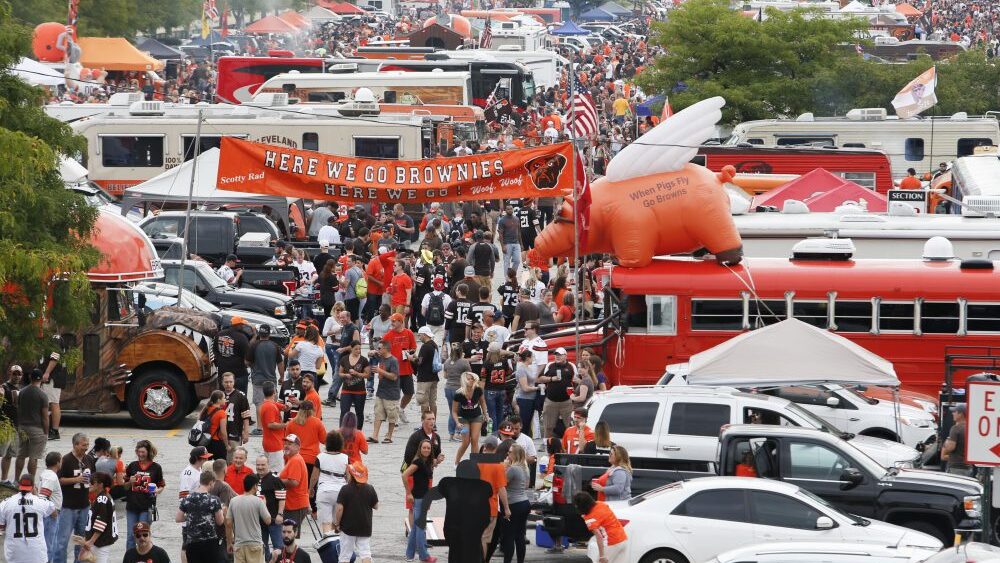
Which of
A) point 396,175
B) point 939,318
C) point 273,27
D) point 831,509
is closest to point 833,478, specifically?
point 831,509

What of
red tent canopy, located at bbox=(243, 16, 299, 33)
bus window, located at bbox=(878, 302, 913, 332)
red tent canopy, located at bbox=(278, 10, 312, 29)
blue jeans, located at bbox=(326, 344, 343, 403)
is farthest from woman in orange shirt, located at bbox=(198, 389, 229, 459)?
red tent canopy, located at bbox=(278, 10, 312, 29)

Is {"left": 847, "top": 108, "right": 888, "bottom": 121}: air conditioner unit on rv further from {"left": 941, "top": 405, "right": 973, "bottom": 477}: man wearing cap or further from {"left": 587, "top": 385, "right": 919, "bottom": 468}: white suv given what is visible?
{"left": 587, "top": 385, "right": 919, "bottom": 468}: white suv

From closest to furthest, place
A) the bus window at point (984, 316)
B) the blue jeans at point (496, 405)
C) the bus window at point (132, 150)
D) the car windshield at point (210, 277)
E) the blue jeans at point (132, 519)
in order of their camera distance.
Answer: the blue jeans at point (132, 519), the blue jeans at point (496, 405), the bus window at point (984, 316), the car windshield at point (210, 277), the bus window at point (132, 150)

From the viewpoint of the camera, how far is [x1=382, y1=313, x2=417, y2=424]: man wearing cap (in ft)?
68.4

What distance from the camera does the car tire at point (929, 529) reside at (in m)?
14.8

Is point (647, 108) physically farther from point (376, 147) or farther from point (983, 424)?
point (983, 424)

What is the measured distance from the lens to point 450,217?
124 feet

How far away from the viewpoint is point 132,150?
125 ft

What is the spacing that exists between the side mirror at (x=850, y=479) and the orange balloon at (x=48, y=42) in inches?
1793

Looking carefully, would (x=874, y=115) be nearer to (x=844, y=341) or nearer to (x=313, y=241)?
(x=313, y=241)

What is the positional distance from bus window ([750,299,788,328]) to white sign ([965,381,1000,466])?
9.30m

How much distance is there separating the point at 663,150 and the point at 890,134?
20.1 metres

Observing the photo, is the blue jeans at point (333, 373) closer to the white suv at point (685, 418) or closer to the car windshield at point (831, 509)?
the white suv at point (685, 418)

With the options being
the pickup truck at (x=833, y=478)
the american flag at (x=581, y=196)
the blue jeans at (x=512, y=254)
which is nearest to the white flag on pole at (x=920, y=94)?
the blue jeans at (x=512, y=254)
